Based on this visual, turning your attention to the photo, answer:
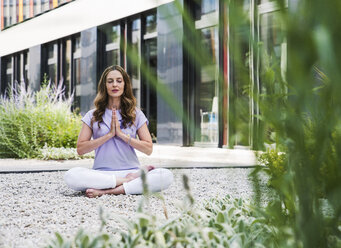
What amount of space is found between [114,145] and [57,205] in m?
0.74

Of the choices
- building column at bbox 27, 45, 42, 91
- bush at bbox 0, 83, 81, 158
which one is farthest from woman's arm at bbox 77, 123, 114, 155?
building column at bbox 27, 45, 42, 91

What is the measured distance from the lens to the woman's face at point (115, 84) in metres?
3.46

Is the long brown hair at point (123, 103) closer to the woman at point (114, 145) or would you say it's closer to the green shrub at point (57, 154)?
the woman at point (114, 145)

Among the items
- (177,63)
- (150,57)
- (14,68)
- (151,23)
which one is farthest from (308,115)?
(14,68)

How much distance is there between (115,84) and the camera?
3.45 m

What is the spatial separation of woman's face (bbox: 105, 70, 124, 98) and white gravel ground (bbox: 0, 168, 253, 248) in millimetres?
810

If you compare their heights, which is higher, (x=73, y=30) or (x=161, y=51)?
(x=73, y=30)

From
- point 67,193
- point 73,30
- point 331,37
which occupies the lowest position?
point 67,193

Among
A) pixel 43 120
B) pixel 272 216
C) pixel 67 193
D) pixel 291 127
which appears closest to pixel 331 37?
pixel 291 127

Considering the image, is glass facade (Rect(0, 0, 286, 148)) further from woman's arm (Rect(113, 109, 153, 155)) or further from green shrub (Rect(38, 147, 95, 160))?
green shrub (Rect(38, 147, 95, 160))

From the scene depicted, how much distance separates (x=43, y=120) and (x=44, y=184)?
12.7 ft

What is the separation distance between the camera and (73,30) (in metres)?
14.0

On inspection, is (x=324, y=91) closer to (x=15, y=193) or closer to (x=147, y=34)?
(x=15, y=193)

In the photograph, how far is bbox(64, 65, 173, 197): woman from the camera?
332 cm
